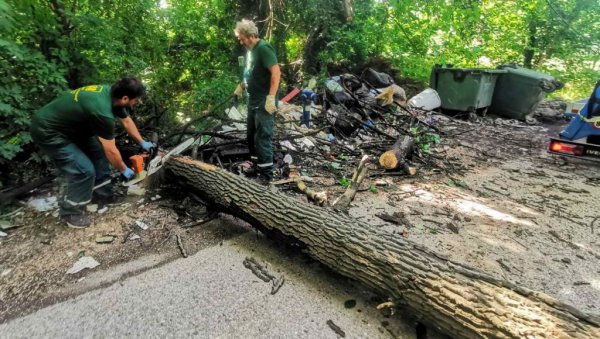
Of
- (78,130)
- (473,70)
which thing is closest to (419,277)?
(78,130)

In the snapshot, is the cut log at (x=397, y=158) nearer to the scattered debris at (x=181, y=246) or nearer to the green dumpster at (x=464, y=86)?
the scattered debris at (x=181, y=246)

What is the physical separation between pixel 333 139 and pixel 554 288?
3734 millimetres

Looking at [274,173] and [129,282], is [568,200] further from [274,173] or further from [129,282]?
[129,282]

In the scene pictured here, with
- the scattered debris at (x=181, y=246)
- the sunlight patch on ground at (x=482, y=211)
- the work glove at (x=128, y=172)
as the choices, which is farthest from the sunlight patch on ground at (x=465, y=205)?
the work glove at (x=128, y=172)

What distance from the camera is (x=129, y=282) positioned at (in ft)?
A: 7.80

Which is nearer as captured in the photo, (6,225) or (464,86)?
(6,225)

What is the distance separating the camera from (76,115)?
2.86 meters

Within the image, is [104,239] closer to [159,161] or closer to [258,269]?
[159,161]

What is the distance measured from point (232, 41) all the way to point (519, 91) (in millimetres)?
7964

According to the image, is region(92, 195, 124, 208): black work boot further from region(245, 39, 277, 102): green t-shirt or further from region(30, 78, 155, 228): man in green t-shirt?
region(245, 39, 277, 102): green t-shirt

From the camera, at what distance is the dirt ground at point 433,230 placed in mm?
2439

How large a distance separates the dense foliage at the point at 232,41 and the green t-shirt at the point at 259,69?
5.69ft

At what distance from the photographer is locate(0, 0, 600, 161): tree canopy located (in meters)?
3.37

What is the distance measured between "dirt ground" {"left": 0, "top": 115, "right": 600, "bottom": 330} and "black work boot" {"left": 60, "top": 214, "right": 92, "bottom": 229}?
2.9 inches
